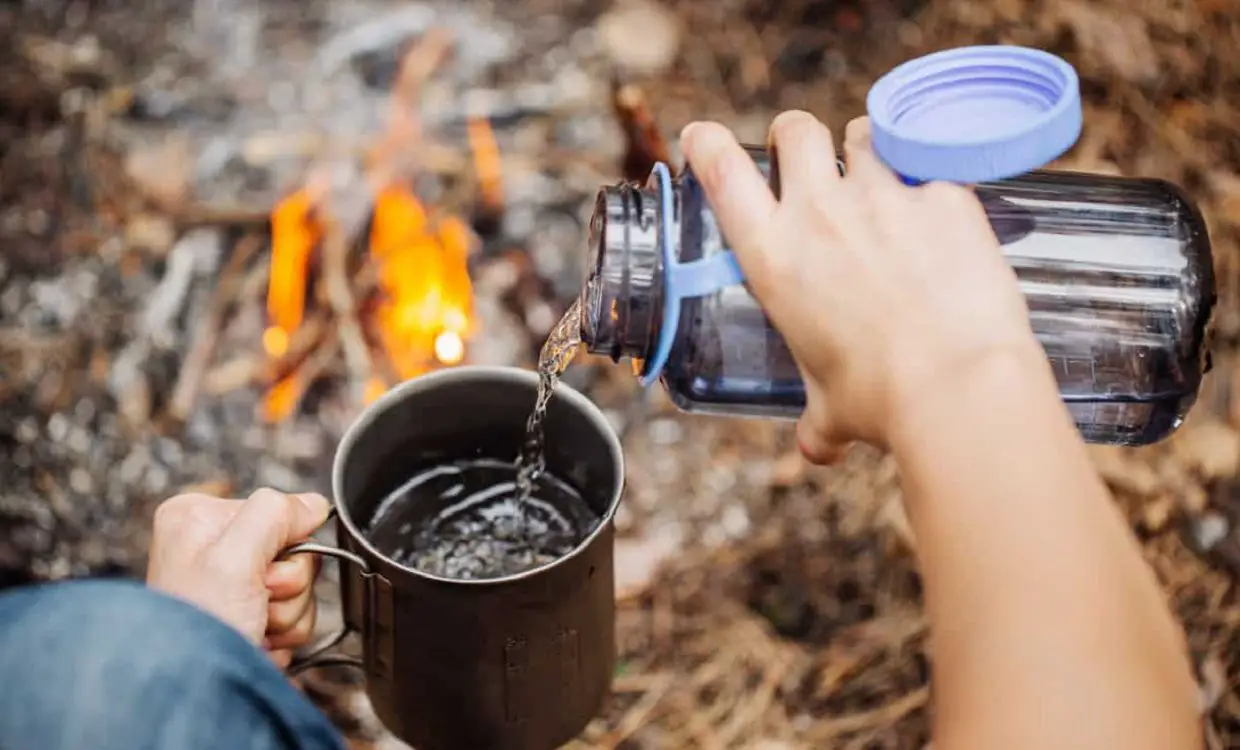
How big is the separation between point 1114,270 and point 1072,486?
10.5 inches

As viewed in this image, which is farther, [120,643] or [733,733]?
[733,733]

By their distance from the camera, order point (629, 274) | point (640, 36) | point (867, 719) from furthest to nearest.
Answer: point (640, 36)
point (867, 719)
point (629, 274)

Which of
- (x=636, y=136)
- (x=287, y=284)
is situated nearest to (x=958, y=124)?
(x=636, y=136)

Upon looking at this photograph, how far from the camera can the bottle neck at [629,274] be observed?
Result: 32.9 inches

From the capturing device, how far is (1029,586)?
0.63 m

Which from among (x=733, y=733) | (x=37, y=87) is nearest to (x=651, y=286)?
(x=733, y=733)

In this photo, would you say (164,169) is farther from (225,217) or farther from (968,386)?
(968,386)

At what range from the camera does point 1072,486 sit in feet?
2.10

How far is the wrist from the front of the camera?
2.13 feet

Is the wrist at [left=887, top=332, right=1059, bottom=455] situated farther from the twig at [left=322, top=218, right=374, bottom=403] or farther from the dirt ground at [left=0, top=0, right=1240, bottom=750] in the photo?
the twig at [left=322, top=218, right=374, bottom=403]

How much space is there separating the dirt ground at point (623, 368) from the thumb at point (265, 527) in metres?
0.47

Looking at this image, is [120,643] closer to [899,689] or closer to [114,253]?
[899,689]

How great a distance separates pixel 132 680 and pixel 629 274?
382 millimetres

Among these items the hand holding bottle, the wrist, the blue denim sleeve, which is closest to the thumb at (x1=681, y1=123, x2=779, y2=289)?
the hand holding bottle
